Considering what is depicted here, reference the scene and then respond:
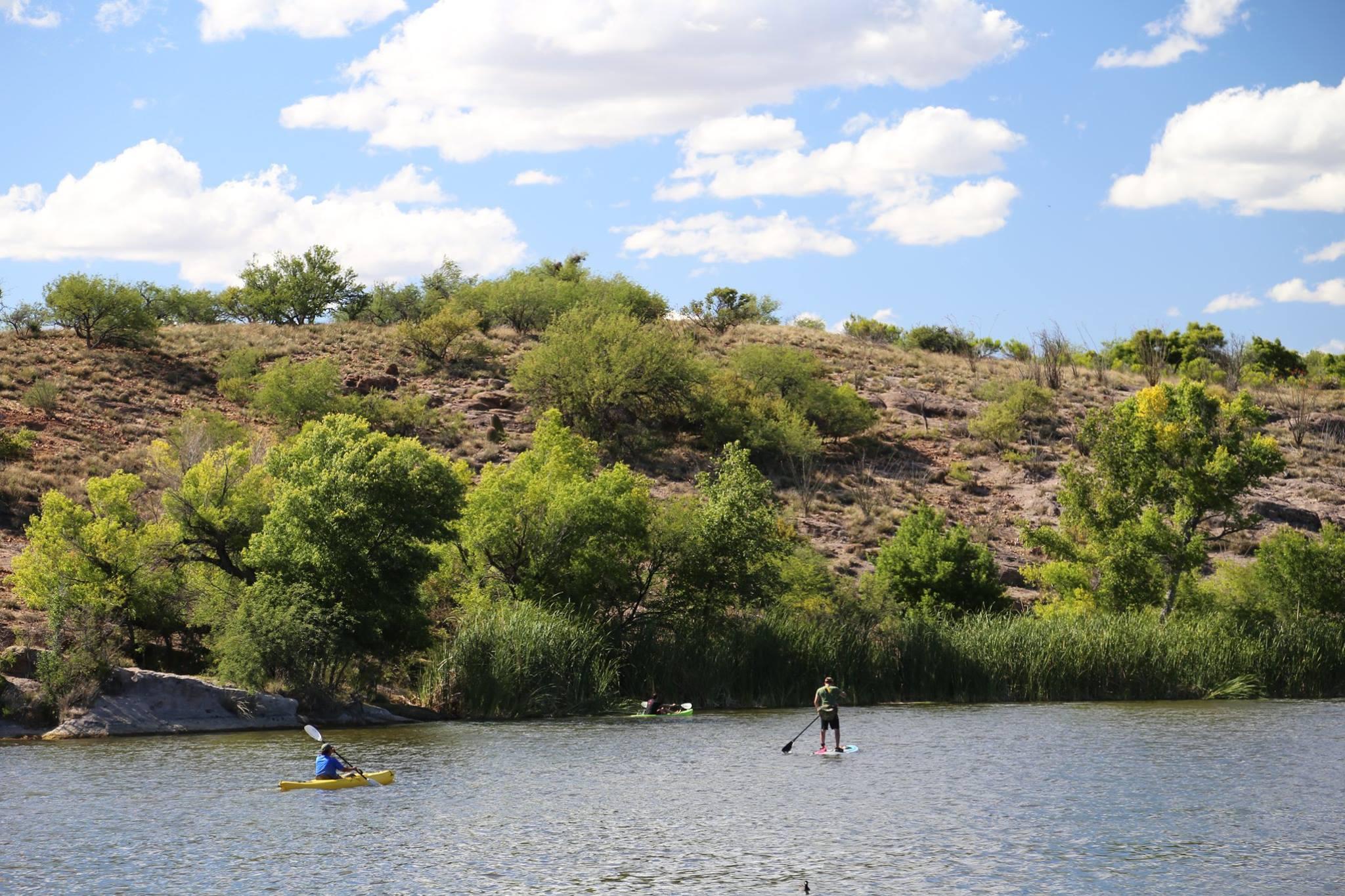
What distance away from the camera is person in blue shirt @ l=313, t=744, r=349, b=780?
2839cm

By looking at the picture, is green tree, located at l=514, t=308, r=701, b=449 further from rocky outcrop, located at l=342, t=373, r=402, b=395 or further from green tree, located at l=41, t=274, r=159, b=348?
green tree, located at l=41, t=274, r=159, b=348

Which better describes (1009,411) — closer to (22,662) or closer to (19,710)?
(22,662)

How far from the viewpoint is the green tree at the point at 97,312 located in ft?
272

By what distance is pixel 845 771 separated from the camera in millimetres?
30703

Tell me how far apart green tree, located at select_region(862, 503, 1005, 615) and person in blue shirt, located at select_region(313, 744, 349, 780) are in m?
28.2

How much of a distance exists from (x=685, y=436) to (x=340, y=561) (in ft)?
136

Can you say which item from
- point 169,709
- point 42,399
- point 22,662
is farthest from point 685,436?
point 22,662

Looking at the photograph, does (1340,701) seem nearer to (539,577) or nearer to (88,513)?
(539,577)

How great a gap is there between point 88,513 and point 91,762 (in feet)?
40.2

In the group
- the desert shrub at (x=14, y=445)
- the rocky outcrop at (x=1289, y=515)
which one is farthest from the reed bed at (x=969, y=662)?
the desert shrub at (x=14, y=445)

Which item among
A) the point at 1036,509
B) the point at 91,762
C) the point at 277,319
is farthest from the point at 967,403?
the point at 91,762

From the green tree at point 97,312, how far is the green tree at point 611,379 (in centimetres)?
2409

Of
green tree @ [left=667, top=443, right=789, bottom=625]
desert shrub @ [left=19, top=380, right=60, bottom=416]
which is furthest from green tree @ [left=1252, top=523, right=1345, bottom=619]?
desert shrub @ [left=19, top=380, right=60, bottom=416]

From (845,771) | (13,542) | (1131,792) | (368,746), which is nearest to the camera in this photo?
(1131,792)
